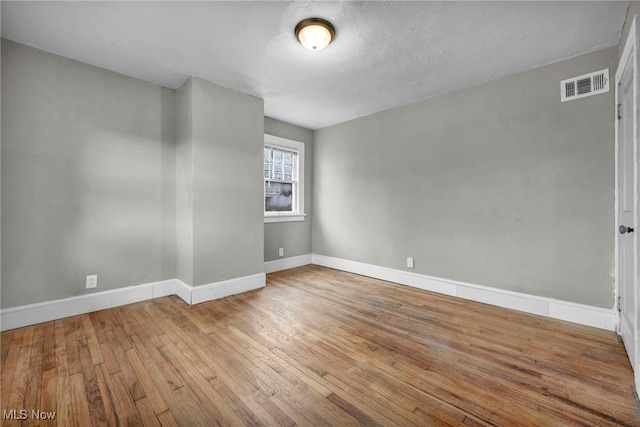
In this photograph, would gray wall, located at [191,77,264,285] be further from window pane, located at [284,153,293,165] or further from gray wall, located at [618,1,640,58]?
gray wall, located at [618,1,640,58]

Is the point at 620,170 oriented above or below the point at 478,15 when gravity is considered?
below

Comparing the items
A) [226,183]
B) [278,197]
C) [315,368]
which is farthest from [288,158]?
[315,368]

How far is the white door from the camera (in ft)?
6.22

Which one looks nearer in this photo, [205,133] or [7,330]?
[7,330]

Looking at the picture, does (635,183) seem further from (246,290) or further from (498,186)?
(246,290)

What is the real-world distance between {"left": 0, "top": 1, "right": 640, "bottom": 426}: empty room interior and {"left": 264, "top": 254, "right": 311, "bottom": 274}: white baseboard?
451 millimetres

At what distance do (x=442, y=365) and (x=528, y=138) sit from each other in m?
2.43

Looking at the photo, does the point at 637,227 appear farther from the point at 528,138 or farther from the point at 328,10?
the point at 328,10

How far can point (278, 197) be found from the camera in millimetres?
4660

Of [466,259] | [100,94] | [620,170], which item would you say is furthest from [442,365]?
[100,94]

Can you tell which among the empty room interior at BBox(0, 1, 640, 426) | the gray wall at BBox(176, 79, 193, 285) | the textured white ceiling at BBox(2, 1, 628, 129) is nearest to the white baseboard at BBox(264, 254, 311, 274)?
the empty room interior at BBox(0, 1, 640, 426)

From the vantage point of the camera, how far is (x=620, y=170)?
227cm

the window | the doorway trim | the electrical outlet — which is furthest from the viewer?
the window

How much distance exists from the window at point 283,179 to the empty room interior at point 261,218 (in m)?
0.78
